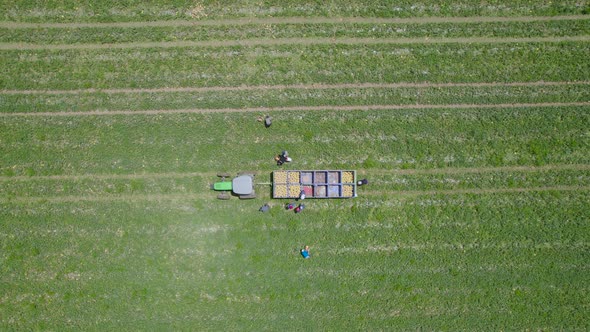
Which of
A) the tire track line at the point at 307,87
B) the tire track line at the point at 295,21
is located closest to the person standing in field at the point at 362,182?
the tire track line at the point at 307,87

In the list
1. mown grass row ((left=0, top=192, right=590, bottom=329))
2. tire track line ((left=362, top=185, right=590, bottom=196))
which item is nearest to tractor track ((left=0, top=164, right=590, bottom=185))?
tire track line ((left=362, top=185, right=590, bottom=196))

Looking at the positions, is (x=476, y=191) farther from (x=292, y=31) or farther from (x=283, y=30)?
(x=283, y=30)

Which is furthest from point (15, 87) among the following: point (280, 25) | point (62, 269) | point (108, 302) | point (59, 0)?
point (280, 25)

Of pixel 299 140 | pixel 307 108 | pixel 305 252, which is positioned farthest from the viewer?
pixel 307 108

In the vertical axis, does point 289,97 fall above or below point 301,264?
above

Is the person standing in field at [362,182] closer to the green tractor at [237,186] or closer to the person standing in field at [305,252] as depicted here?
the person standing in field at [305,252]

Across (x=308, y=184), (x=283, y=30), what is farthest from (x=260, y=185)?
(x=283, y=30)
